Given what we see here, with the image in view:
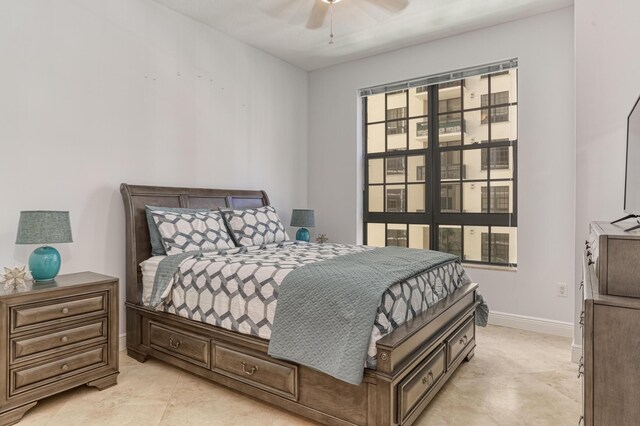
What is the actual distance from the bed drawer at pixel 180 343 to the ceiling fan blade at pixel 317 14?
8.85 ft

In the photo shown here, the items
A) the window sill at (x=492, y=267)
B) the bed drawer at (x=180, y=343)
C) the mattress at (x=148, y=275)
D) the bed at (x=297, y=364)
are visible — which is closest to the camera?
the bed at (x=297, y=364)

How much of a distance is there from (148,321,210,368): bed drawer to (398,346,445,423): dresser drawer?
1.25 metres

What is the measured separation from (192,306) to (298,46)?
9.99 ft

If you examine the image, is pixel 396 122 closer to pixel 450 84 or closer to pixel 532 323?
pixel 450 84

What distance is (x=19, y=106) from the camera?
251 cm

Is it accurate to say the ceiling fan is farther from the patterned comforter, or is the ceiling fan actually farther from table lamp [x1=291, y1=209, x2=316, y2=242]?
the patterned comforter

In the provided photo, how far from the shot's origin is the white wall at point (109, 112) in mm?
2512

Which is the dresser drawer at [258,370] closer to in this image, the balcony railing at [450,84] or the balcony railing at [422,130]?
the balcony railing at [422,130]

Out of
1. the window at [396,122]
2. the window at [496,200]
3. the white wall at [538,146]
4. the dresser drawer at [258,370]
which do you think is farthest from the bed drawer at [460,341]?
the window at [396,122]

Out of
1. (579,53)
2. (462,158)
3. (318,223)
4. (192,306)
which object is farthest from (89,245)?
(579,53)

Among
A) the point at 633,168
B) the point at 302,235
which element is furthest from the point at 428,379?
the point at 302,235

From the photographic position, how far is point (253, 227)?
3.38m

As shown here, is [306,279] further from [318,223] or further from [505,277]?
[318,223]

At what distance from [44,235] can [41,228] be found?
0.04 metres
